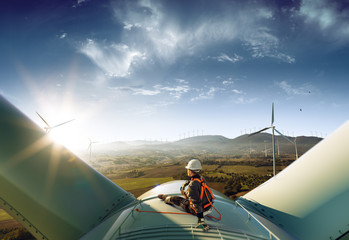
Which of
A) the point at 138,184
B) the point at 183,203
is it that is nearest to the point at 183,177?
the point at 138,184

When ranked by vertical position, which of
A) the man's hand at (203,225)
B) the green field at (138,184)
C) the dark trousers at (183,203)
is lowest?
the man's hand at (203,225)

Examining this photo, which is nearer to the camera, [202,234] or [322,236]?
[202,234]

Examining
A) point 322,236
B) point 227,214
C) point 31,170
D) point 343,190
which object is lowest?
point 322,236

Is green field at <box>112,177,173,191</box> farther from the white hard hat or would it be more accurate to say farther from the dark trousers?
the white hard hat

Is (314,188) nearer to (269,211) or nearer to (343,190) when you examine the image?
(343,190)

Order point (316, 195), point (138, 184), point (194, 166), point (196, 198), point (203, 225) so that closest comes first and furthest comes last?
point (203, 225), point (196, 198), point (316, 195), point (194, 166), point (138, 184)

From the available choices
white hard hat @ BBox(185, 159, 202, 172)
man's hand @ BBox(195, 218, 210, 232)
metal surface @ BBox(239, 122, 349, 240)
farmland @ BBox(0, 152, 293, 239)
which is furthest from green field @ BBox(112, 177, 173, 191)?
man's hand @ BBox(195, 218, 210, 232)

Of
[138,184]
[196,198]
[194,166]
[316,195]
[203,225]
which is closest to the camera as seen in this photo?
[203,225]

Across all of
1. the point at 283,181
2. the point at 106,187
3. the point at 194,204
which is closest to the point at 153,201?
the point at 194,204

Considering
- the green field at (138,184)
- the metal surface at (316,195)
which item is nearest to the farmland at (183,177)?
the green field at (138,184)

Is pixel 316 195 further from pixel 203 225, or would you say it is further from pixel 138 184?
pixel 138 184

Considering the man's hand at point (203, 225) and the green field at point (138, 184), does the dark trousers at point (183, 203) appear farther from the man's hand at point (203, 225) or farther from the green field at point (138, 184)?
the green field at point (138, 184)
